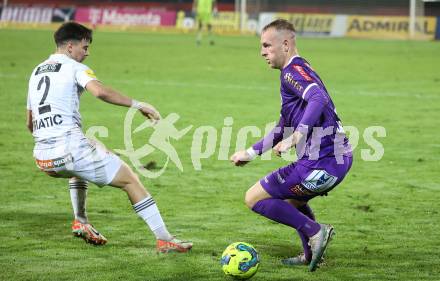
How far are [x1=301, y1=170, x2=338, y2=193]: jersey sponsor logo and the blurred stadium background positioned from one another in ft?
110

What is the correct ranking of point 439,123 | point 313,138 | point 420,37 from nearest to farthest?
point 313,138, point 439,123, point 420,37

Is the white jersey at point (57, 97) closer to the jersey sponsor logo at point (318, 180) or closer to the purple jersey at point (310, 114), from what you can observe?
the purple jersey at point (310, 114)

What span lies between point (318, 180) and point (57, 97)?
7.28 feet

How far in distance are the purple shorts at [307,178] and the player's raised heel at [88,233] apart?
172 centimetres

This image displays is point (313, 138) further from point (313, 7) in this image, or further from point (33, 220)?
point (313, 7)

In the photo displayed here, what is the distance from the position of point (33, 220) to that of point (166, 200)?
66.7 inches

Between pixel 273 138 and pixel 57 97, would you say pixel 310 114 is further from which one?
pixel 57 97

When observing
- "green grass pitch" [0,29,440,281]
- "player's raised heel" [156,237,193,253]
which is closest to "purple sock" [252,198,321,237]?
"green grass pitch" [0,29,440,281]

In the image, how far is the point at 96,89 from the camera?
7.00 meters

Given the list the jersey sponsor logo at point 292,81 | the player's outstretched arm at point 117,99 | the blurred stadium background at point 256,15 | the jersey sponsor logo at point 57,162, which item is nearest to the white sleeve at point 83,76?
the player's outstretched arm at point 117,99

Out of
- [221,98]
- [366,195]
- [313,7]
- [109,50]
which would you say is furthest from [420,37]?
[366,195]

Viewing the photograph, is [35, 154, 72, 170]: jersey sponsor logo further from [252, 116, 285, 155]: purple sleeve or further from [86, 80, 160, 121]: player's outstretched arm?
[252, 116, 285, 155]: purple sleeve

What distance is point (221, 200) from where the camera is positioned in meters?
10.1

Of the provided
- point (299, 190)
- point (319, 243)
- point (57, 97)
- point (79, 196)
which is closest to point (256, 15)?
point (79, 196)
